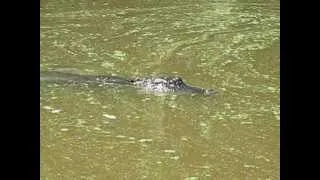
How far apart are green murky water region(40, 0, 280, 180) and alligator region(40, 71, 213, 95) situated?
0.34ft

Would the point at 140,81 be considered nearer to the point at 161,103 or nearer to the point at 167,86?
the point at 167,86

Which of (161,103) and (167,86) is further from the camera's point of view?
(167,86)

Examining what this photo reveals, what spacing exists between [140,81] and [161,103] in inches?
14.4

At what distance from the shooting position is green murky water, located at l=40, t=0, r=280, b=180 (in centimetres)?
249

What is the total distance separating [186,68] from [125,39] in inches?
33.2

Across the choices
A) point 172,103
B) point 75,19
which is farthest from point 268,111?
point 75,19

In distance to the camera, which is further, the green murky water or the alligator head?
the alligator head

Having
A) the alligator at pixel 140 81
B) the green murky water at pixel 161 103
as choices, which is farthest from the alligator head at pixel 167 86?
Result: the green murky water at pixel 161 103

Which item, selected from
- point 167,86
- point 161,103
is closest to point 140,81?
point 167,86

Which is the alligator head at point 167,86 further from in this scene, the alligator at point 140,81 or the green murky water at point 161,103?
the green murky water at point 161,103

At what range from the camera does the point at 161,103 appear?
10.6 feet

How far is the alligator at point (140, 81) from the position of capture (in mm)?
3454

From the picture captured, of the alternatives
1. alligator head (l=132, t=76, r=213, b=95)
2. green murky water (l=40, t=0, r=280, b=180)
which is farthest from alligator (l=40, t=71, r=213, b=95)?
green murky water (l=40, t=0, r=280, b=180)

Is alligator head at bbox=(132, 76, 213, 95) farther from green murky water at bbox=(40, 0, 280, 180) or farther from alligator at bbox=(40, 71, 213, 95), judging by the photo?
green murky water at bbox=(40, 0, 280, 180)
